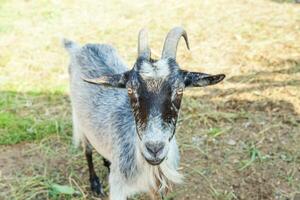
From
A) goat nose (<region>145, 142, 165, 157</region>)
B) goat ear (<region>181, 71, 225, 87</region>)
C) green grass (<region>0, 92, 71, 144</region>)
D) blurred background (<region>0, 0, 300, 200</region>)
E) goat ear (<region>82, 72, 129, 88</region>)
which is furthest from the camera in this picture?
green grass (<region>0, 92, 71, 144</region>)

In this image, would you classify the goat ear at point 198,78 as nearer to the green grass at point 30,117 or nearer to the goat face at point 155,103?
the goat face at point 155,103

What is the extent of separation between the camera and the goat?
3.10m

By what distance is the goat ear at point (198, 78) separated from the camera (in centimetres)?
329

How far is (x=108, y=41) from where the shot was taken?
26.1 feet

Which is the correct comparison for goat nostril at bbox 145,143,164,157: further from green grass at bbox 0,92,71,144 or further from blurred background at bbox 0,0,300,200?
green grass at bbox 0,92,71,144

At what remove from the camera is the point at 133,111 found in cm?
331

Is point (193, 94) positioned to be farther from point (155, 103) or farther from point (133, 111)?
point (155, 103)

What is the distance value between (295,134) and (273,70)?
1.49 m

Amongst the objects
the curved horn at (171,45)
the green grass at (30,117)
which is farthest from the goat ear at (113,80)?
the green grass at (30,117)

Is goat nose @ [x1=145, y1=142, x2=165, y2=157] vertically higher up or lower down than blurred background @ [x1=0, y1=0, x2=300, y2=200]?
higher up

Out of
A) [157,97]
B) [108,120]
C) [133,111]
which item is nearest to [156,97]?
[157,97]

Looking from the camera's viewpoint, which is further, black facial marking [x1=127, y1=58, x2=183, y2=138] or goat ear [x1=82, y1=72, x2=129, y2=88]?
goat ear [x1=82, y1=72, x2=129, y2=88]

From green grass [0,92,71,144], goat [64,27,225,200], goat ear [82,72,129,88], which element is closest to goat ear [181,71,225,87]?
goat [64,27,225,200]

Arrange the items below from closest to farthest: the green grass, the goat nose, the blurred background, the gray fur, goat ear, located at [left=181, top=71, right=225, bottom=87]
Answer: the goat nose → goat ear, located at [left=181, top=71, right=225, bottom=87] → the gray fur → the blurred background → the green grass
